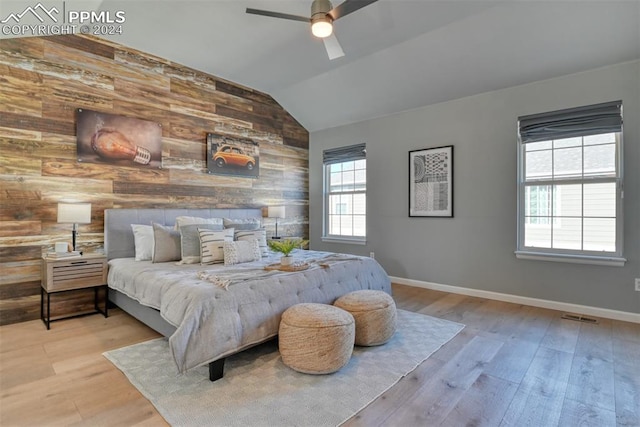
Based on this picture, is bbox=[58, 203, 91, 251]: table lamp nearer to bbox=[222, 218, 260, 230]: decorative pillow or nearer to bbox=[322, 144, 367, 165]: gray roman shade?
bbox=[222, 218, 260, 230]: decorative pillow

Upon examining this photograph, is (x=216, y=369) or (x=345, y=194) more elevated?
(x=345, y=194)

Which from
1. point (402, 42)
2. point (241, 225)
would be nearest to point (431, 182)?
point (402, 42)

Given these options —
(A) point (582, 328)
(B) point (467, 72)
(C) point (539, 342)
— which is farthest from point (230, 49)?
(A) point (582, 328)

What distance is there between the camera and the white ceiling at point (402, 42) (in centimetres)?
304

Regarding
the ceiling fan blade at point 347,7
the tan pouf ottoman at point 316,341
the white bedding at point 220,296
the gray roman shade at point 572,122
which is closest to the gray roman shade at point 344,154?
the gray roman shade at point 572,122

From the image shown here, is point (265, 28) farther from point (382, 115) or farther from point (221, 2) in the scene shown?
point (382, 115)

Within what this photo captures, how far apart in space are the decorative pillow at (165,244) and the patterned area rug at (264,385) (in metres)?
0.92

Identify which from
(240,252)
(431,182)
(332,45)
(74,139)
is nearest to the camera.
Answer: (332,45)

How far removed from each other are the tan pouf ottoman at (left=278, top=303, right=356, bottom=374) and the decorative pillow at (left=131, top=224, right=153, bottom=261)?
2.03 m

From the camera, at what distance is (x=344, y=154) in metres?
5.60

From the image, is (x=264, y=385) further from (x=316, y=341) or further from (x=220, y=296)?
(x=220, y=296)

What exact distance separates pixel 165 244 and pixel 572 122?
4.66 m

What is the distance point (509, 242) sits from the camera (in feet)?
12.9

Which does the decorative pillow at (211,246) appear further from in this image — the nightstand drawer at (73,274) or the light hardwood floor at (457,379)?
the nightstand drawer at (73,274)
